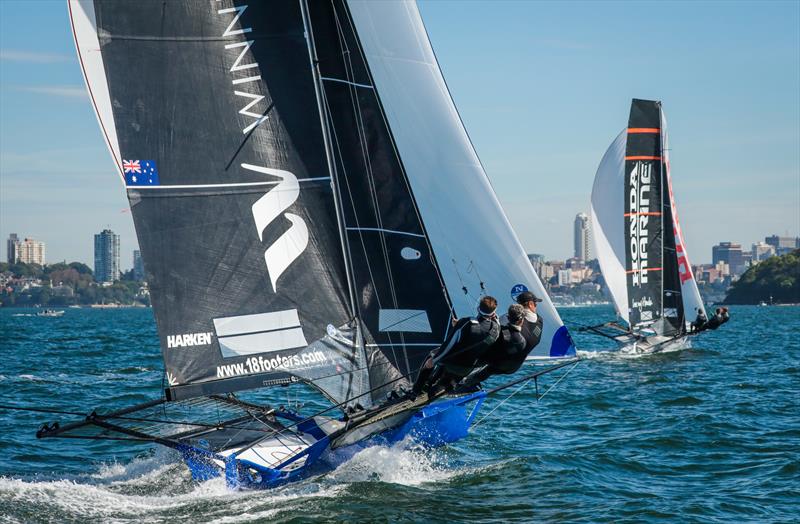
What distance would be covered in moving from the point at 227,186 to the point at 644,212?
19.3 metres

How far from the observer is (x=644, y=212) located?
27.6m

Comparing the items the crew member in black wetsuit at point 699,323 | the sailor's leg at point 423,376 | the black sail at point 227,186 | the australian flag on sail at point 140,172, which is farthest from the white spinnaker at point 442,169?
the crew member in black wetsuit at point 699,323

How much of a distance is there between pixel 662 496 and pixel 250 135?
5322 mm

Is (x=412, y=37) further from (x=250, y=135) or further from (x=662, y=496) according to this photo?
(x=662, y=496)

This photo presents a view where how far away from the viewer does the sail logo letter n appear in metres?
10.2

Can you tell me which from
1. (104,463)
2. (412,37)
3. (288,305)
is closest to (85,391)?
(104,463)

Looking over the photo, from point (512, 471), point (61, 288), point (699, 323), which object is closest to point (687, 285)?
point (699, 323)

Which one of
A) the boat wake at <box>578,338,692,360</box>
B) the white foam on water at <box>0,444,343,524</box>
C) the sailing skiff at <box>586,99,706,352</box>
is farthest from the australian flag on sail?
the sailing skiff at <box>586,99,706,352</box>

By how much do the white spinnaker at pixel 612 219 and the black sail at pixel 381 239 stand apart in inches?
690

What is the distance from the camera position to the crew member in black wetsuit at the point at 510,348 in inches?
370

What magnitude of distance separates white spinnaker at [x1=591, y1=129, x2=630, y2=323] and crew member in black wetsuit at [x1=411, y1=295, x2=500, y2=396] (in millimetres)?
18495

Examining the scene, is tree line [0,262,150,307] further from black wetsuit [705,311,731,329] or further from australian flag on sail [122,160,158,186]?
australian flag on sail [122,160,158,186]

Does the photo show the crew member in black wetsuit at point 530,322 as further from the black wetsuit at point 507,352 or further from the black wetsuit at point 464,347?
the black wetsuit at point 464,347

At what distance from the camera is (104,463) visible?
38.4ft
